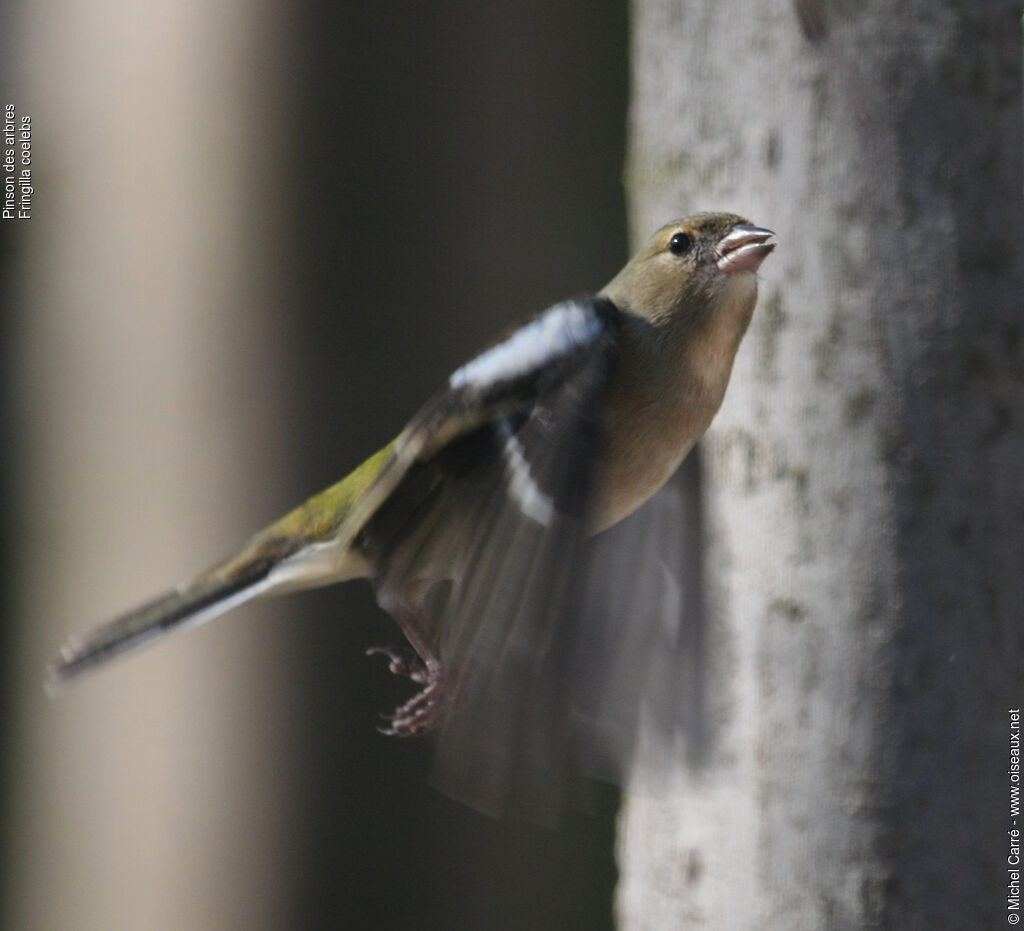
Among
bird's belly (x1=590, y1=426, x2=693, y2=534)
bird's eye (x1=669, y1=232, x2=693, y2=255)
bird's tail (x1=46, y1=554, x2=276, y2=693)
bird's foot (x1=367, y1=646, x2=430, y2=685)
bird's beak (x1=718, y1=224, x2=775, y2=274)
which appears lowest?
bird's foot (x1=367, y1=646, x2=430, y2=685)

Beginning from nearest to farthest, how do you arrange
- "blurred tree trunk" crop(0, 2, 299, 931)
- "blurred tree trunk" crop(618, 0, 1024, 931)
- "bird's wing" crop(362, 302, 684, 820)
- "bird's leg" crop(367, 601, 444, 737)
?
"bird's wing" crop(362, 302, 684, 820) → "blurred tree trunk" crop(618, 0, 1024, 931) → "bird's leg" crop(367, 601, 444, 737) → "blurred tree trunk" crop(0, 2, 299, 931)

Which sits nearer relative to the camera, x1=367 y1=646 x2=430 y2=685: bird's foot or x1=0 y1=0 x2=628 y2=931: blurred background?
x1=367 y1=646 x2=430 y2=685: bird's foot

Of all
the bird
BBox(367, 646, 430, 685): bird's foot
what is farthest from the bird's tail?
BBox(367, 646, 430, 685): bird's foot

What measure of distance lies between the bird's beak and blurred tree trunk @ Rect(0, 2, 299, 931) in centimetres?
162

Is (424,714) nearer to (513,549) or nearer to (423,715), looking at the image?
(423,715)

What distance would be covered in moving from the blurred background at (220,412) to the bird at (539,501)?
111 cm

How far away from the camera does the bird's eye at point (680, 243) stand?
1970 millimetres

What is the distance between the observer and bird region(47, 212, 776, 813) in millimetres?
1615

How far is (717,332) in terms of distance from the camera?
195 centimetres

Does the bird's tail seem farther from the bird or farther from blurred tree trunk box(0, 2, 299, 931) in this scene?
blurred tree trunk box(0, 2, 299, 931)

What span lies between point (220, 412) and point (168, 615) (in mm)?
1059

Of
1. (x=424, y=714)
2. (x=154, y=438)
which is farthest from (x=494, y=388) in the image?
(x=154, y=438)

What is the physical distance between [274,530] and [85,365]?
1.26m

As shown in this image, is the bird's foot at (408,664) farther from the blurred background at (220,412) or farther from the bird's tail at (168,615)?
the blurred background at (220,412)
